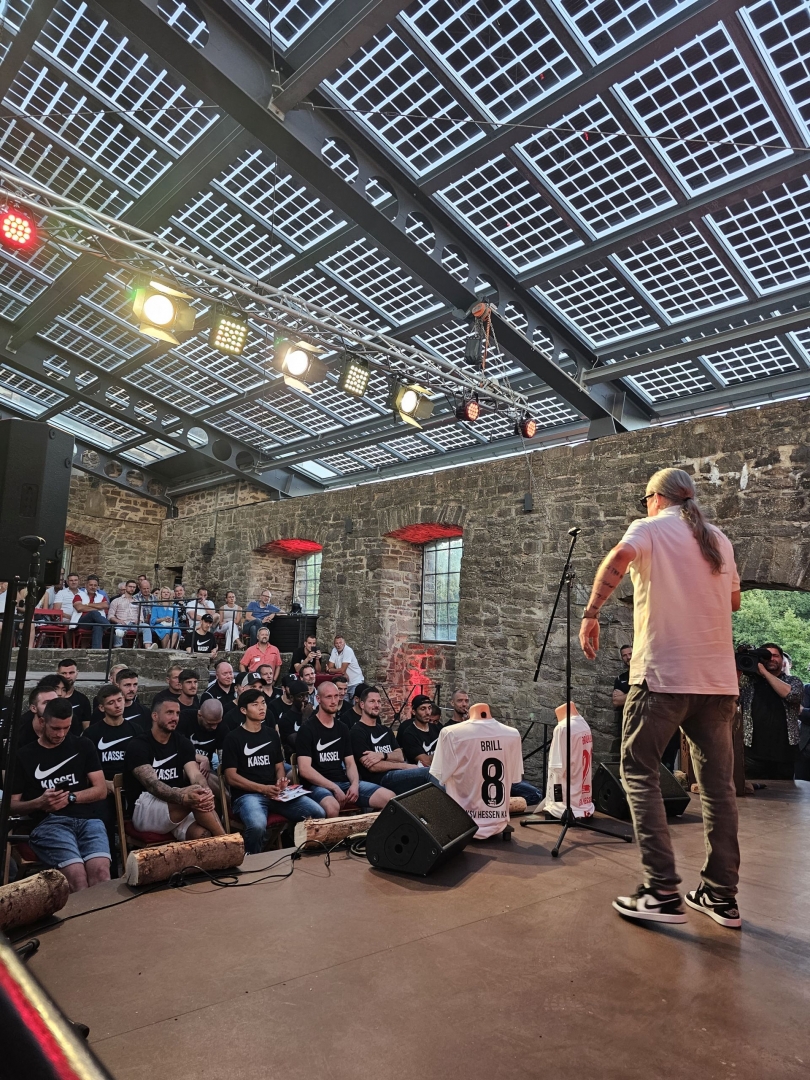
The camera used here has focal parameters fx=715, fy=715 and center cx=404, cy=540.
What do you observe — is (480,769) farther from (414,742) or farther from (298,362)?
(298,362)

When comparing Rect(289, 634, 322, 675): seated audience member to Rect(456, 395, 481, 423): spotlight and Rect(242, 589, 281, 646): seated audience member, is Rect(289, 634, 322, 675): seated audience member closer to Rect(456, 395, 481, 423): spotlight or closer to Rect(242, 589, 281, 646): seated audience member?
Rect(242, 589, 281, 646): seated audience member

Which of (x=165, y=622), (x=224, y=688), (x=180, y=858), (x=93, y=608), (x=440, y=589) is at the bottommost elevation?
(x=180, y=858)

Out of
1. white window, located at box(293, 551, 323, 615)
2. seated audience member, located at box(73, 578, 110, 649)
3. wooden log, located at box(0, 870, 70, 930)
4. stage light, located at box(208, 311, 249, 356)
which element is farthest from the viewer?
white window, located at box(293, 551, 323, 615)

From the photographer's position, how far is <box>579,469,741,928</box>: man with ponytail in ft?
8.05

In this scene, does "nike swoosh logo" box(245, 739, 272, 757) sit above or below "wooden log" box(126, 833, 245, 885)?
above

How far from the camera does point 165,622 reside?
1137cm

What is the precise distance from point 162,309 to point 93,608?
17.2ft

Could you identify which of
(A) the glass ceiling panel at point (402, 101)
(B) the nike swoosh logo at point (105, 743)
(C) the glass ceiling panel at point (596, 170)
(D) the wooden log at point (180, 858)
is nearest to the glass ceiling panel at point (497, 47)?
(A) the glass ceiling panel at point (402, 101)

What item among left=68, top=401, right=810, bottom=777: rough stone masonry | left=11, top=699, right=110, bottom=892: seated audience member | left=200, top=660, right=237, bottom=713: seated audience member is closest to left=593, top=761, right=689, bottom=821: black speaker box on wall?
left=68, top=401, right=810, bottom=777: rough stone masonry

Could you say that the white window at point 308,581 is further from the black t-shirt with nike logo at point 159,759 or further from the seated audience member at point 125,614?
the black t-shirt with nike logo at point 159,759

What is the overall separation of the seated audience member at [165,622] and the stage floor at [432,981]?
8574 mm

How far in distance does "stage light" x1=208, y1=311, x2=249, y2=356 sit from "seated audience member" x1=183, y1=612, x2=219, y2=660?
4.48m

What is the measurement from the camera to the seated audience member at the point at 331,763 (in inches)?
192

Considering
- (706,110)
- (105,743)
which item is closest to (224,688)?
(105,743)
